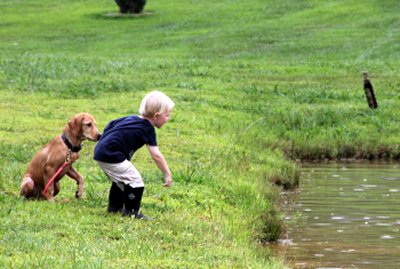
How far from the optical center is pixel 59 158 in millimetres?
10539

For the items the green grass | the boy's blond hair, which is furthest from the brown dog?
the boy's blond hair

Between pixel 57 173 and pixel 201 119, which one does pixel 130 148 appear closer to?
pixel 57 173

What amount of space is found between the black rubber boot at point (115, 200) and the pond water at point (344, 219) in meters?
1.88

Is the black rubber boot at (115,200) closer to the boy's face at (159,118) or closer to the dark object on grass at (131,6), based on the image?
the boy's face at (159,118)

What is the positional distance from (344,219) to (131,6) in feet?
135

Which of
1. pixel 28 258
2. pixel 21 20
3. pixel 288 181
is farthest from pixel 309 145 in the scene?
pixel 21 20

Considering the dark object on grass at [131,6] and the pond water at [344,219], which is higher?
the pond water at [344,219]

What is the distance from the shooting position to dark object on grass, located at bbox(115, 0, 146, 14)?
172ft

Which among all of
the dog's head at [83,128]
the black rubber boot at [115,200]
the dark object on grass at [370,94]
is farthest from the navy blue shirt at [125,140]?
the dark object on grass at [370,94]

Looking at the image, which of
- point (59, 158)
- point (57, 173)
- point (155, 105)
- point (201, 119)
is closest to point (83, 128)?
point (59, 158)

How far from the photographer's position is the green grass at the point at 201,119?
29.3 feet

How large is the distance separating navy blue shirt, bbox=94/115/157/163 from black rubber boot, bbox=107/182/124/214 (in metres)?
0.27

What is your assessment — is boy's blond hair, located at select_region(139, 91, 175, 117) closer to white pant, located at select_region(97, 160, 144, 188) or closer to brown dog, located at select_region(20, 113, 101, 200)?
white pant, located at select_region(97, 160, 144, 188)

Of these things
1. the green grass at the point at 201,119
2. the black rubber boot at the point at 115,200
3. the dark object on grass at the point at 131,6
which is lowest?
the dark object on grass at the point at 131,6
